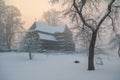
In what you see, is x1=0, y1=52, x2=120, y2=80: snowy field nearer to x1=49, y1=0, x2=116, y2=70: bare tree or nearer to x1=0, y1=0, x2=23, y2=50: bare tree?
x1=49, y1=0, x2=116, y2=70: bare tree

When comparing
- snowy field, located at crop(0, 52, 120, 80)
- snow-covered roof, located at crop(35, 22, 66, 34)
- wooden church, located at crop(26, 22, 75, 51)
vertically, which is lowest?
snowy field, located at crop(0, 52, 120, 80)

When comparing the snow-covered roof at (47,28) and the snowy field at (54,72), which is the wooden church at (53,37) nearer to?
the snow-covered roof at (47,28)

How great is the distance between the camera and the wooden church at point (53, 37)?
69.8 m

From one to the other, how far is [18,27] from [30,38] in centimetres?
2361

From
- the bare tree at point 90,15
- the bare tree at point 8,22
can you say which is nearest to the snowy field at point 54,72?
the bare tree at point 90,15

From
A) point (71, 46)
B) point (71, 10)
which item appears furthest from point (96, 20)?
point (71, 46)

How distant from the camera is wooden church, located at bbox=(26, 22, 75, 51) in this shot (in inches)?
2749

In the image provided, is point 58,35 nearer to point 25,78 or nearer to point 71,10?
point 71,10

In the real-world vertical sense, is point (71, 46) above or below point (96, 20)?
below

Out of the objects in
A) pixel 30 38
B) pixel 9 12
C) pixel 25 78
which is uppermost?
pixel 9 12

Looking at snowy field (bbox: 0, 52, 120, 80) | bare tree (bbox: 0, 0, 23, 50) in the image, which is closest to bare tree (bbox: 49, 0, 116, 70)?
snowy field (bbox: 0, 52, 120, 80)

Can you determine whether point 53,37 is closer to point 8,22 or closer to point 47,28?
point 47,28

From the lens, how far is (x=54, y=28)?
8100 cm

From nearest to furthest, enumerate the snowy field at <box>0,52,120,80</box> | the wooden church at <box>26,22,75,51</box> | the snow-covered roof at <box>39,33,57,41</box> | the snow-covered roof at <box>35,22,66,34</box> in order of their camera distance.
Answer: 1. the snowy field at <box>0,52,120,80</box>
2. the wooden church at <box>26,22,75,51</box>
3. the snow-covered roof at <box>39,33,57,41</box>
4. the snow-covered roof at <box>35,22,66,34</box>
